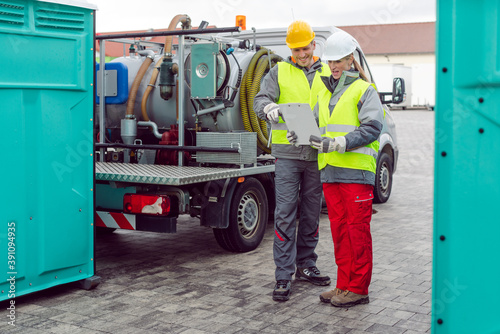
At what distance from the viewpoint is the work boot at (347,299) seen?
4.62m

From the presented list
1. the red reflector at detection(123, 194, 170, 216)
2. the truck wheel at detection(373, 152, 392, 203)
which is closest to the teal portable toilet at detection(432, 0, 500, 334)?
the red reflector at detection(123, 194, 170, 216)

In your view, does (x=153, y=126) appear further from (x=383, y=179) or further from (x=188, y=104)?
(x=383, y=179)

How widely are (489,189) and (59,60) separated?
3545 mm

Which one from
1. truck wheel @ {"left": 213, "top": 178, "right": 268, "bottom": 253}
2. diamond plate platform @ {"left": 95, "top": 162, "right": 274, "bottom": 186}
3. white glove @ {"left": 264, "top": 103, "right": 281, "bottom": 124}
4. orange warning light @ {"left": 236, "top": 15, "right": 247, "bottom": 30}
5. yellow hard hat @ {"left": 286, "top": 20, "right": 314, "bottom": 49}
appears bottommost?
truck wheel @ {"left": 213, "top": 178, "right": 268, "bottom": 253}

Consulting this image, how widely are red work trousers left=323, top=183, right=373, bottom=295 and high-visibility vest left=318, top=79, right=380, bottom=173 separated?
161 mm

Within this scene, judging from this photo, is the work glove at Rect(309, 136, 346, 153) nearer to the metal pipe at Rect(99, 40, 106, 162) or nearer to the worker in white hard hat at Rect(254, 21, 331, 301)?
the worker in white hard hat at Rect(254, 21, 331, 301)

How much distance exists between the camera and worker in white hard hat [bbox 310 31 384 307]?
440 cm

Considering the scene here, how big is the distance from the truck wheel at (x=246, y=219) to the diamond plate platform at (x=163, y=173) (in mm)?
214

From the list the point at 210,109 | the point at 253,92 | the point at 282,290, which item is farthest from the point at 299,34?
the point at 282,290

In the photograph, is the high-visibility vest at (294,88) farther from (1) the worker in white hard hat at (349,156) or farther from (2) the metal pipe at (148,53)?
(2) the metal pipe at (148,53)

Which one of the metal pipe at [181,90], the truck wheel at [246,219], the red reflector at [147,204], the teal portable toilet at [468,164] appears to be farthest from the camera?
the truck wheel at [246,219]

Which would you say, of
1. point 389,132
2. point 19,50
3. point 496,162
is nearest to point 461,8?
point 496,162

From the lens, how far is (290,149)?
5.01 metres

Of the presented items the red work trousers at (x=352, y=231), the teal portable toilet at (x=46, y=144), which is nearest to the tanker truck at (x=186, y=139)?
the teal portable toilet at (x=46, y=144)
